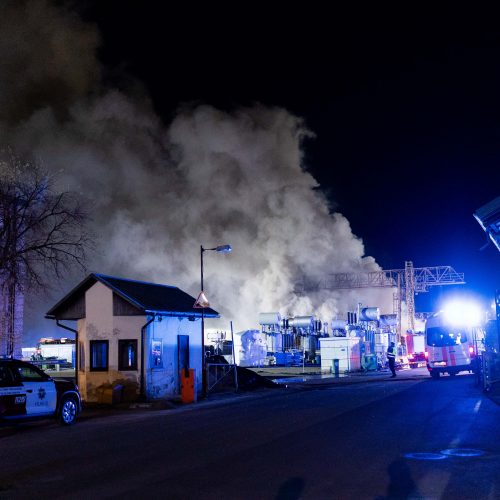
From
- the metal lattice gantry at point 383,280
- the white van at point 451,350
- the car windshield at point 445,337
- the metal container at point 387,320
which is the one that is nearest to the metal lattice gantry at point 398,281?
the metal lattice gantry at point 383,280

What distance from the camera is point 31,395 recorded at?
15.4 meters

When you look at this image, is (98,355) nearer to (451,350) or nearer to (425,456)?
(451,350)

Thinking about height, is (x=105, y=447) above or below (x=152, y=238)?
below

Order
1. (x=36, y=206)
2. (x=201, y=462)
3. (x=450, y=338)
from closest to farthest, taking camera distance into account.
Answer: (x=201, y=462)
(x=36, y=206)
(x=450, y=338)

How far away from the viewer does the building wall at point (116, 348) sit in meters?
23.7

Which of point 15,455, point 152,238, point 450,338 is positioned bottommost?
point 15,455

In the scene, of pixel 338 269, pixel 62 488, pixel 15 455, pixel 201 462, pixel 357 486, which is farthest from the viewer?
pixel 338 269

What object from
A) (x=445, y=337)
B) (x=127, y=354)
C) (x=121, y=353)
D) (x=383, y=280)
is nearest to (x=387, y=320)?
(x=383, y=280)

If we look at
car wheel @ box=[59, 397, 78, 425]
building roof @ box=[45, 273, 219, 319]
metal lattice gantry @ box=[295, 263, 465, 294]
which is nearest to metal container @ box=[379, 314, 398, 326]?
metal lattice gantry @ box=[295, 263, 465, 294]

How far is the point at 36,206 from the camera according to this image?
79.5ft

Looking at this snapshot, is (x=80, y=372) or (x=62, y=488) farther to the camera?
(x=80, y=372)

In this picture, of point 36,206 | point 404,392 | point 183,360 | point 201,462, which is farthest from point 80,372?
point 201,462

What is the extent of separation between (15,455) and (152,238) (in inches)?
2625

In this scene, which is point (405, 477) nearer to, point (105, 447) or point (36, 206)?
point (105, 447)
